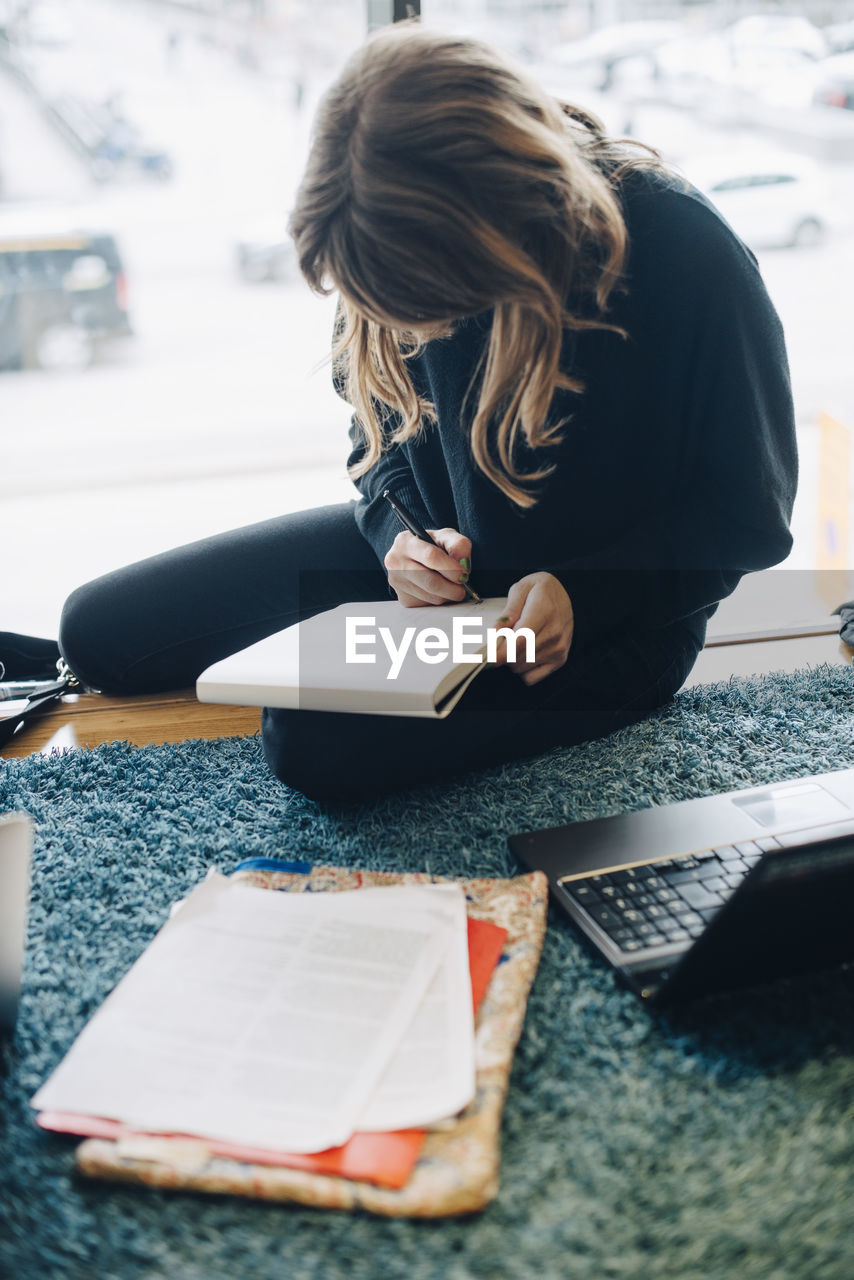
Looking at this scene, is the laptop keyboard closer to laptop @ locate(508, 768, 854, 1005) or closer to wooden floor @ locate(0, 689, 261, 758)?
laptop @ locate(508, 768, 854, 1005)

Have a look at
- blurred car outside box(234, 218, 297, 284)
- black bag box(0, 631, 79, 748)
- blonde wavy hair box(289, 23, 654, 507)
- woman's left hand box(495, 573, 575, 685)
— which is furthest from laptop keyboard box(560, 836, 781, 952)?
blurred car outside box(234, 218, 297, 284)

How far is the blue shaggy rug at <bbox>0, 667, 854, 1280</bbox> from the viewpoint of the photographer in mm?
623

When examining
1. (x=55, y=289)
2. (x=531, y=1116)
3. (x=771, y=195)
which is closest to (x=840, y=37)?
(x=771, y=195)

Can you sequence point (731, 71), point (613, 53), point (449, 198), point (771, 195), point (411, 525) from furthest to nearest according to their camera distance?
1. point (771, 195)
2. point (731, 71)
3. point (613, 53)
4. point (411, 525)
5. point (449, 198)

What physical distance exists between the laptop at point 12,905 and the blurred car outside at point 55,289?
1.97m

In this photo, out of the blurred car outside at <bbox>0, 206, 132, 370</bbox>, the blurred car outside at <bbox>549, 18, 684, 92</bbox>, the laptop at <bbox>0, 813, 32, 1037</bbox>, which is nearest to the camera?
the laptop at <bbox>0, 813, 32, 1037</bbox>

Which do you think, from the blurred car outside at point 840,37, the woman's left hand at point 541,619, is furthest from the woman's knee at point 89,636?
the blurred car outside at point 840,37

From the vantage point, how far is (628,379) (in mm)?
1158

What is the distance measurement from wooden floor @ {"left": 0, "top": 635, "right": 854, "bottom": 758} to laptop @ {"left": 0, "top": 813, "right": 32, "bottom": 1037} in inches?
25.0

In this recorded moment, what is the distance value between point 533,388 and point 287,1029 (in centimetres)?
65

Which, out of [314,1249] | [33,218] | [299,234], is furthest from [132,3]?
[314,1249]

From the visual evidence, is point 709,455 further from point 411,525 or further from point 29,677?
point 29,677

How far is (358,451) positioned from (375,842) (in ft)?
2.12

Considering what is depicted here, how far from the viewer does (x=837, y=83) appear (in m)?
2.16
